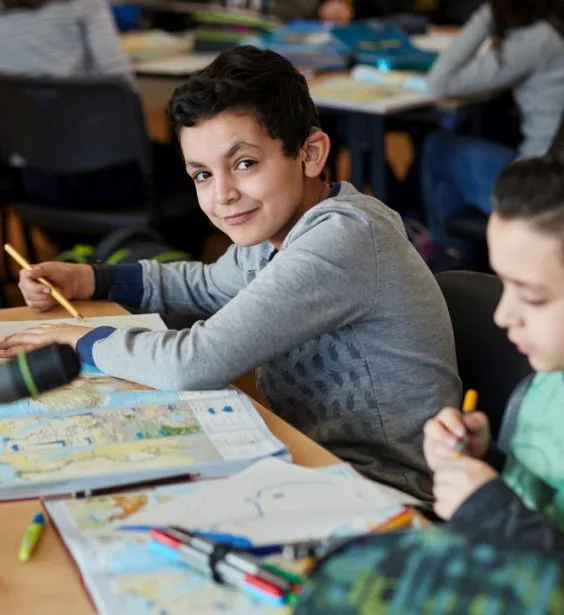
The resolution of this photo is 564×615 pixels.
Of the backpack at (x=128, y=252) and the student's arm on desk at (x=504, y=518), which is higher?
the student's arm on desk at (x=504, y=518)

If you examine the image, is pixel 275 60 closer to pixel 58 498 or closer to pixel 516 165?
pixel 516 165

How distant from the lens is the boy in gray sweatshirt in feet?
5.03

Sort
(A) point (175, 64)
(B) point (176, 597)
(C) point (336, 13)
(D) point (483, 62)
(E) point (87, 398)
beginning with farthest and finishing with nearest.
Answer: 1. (C) point (336, 13)
2. (A) point (175, 64)
3. (D) point (483, 62)
4. (E) point (87, 398)
5. (B) point (176, 597)

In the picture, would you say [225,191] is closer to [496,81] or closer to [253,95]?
[253,95]

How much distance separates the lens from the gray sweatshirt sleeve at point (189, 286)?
1988 mm

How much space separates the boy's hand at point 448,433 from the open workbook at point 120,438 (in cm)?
20

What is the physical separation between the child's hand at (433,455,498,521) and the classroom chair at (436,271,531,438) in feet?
1.51

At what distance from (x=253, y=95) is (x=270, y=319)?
13.6 inches

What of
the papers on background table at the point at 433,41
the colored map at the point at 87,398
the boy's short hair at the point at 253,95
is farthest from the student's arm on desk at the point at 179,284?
the papers on background table at the point at 433,41

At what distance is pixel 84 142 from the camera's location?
3227 mm

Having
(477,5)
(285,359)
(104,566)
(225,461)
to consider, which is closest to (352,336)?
(285,359)

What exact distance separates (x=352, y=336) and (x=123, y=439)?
0.41 metres

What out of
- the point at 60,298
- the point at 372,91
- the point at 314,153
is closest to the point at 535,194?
the point at 314,153

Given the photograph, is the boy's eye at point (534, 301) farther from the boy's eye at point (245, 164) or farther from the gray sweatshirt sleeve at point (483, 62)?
the gray sweatshirt sleeve at point (483, 62)
